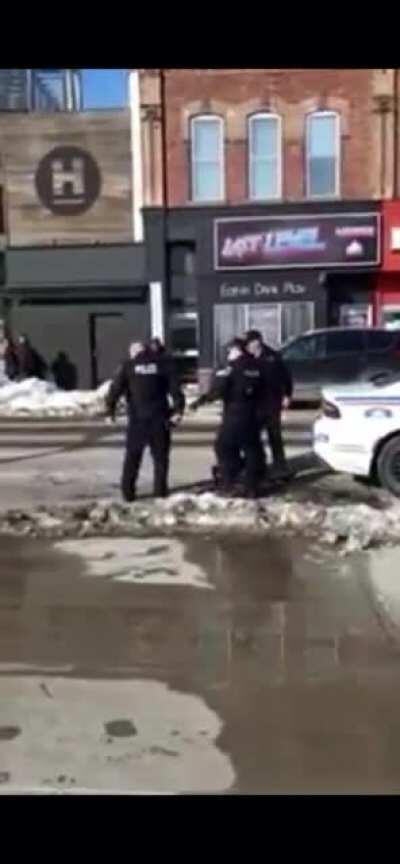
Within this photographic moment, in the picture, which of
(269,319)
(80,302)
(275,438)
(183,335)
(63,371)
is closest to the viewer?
(275,438)

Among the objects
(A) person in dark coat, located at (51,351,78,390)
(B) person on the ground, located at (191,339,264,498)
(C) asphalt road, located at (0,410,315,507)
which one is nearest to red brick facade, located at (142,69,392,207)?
(A) person in dark coat, located at (51,351,78,390)

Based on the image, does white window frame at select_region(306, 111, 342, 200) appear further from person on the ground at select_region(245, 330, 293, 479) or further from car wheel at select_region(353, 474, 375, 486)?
car wheel at select_region(353, 474, 375, 486)

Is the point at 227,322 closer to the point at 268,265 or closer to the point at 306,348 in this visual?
the point at 268,265

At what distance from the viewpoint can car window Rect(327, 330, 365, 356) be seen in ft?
69.9

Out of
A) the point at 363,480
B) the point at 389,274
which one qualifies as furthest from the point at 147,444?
the point at 389,274

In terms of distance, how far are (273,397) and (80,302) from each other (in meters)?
15.7

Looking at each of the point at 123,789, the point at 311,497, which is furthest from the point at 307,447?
the point at 123,789

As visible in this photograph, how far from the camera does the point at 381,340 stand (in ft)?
69.6

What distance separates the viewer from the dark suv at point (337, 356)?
21031 millimetres

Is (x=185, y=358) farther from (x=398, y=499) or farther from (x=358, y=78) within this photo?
(x=398, y=499)

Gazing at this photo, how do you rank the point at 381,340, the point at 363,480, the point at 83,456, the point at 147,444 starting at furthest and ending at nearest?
the point at 381,340, the point at 83,456, the point at 363,480, the point at 147,444

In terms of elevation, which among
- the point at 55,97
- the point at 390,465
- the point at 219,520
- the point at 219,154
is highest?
the point at 55,97
